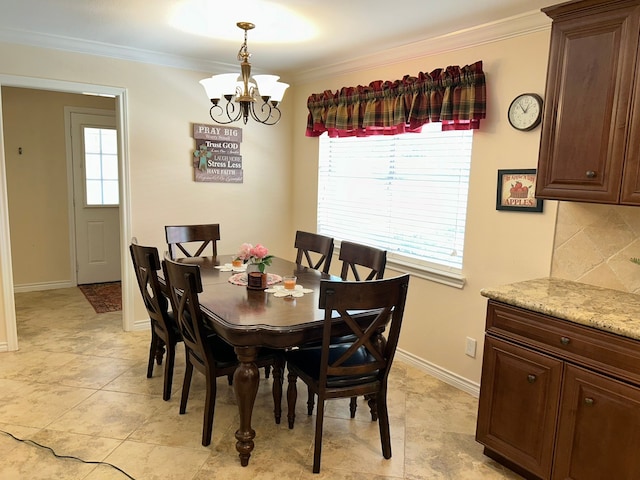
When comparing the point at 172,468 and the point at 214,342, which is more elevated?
the point at 214,342

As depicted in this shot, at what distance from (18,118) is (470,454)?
5288mm

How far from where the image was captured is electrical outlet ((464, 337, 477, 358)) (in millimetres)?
3039

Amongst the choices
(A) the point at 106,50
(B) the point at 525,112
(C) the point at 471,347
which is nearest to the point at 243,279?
(C) the point at 471,347

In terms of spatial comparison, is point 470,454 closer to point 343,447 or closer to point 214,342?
point 343,447

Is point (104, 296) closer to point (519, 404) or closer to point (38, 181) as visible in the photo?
point (38, 181)

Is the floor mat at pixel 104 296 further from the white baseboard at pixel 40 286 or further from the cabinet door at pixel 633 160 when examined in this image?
the cabinet door at pixel 633 160

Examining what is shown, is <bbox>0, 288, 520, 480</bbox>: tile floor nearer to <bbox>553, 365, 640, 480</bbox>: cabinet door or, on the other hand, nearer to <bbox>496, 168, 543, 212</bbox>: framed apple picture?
<bbox>553, 365, 640, 480</bbox>: cabinet door

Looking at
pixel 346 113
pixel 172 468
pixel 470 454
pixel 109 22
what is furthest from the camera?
pixel 346 113

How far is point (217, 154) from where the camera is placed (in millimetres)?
4246

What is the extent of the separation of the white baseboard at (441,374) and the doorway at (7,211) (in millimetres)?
2408

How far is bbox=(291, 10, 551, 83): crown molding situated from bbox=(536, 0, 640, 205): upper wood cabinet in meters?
0.40

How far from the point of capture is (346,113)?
380cm

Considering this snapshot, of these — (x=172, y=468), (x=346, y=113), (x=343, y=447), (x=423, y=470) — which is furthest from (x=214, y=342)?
(x=346, y=113)

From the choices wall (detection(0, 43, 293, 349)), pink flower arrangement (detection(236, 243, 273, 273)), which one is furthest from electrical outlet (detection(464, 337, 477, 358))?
wall (detection(0, 43, 293, 349))
